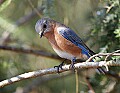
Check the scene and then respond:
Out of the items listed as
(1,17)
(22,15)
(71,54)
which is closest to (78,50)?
(71,54)

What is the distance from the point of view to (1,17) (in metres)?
5.38

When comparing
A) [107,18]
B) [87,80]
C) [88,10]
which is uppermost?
[88,10]

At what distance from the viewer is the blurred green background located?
452 cm

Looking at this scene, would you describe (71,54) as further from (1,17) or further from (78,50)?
(1,17)

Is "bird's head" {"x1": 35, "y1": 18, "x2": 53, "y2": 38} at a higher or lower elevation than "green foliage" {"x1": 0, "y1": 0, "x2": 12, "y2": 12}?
lower

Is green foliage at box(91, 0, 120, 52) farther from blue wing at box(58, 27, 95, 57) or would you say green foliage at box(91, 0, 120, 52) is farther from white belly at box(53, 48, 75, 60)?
white belly at box(53, 48, 75, 60)

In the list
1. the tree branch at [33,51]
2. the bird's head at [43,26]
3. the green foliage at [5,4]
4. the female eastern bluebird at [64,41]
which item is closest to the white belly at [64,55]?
the female eastern bluebird at [64,41]

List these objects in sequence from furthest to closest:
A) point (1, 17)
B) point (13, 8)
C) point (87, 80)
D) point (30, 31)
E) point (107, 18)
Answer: point (30, 31)
point (13, 8)
point (1, 17)
point (87, 80)
point (107, 18)

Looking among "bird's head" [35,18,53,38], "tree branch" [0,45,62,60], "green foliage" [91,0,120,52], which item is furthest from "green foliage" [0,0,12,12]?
"tree branch" [0,45,62,60]

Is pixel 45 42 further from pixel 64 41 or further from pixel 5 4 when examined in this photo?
pixel 5 4

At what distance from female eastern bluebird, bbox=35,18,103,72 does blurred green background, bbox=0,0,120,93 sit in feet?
0.44

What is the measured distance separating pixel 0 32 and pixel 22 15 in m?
0.41

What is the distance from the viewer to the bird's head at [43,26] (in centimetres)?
445

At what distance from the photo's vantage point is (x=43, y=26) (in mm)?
4543
